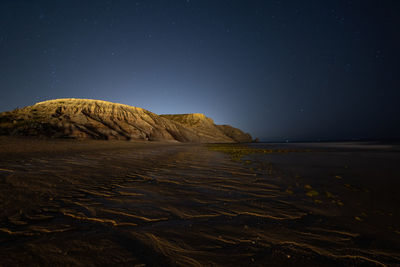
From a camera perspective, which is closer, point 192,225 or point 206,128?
point 192,225

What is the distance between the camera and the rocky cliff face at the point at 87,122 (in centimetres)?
3005

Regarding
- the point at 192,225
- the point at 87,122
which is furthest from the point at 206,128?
the point at 192,225

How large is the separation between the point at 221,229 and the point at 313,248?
103 cm

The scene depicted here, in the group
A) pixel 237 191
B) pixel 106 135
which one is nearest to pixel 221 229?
pixel 237 191

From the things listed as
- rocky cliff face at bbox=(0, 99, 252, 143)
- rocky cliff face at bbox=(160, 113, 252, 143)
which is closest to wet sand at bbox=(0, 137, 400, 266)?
rocky cliff face at bbox=(0, 99, 252, 143)

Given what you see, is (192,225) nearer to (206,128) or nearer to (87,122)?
(87,122)

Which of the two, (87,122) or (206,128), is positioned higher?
(206,128)

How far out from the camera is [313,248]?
70.7 inches

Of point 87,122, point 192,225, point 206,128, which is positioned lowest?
point 192,225

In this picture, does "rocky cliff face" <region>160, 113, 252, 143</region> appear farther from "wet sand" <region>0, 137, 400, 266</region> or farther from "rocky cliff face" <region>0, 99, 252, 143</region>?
"wet sand" <region>0, 137, 400, 266</region>

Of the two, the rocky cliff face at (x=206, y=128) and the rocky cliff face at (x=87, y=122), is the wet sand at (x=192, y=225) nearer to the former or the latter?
the rocky cliff face at (x=87, y=122)

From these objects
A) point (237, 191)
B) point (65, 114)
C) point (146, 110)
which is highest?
point (146, 110)

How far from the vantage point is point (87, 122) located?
35.8 metres

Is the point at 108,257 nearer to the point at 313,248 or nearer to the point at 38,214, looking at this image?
the point at 38,214
